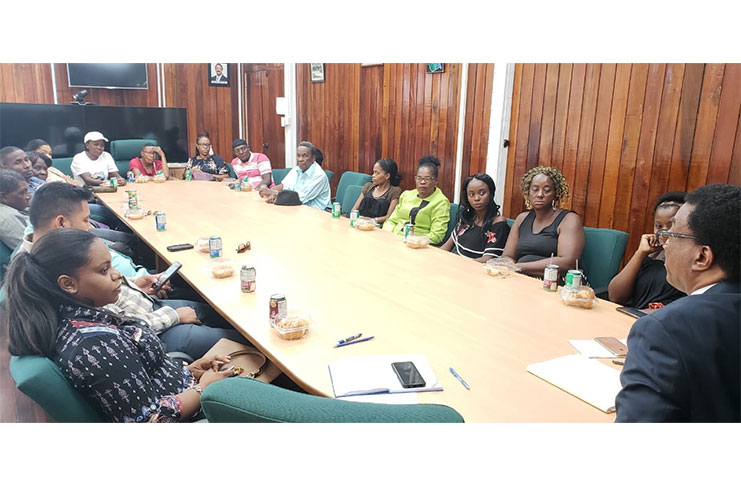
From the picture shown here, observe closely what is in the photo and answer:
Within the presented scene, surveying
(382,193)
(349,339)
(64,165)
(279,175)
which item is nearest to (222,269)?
(349,339)

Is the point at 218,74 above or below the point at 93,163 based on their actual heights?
above

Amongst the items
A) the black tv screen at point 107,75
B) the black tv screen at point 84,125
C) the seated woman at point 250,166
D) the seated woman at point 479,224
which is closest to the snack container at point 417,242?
the seated woman at point 479,224

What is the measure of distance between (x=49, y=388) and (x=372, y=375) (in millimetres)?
769

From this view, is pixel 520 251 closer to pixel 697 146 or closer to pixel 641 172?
pixel 641 172

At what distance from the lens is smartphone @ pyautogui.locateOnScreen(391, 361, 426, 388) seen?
1273 millimetres

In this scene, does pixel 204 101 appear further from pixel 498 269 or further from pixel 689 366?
pixel 689 366

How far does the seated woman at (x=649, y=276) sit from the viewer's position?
2.11 meters

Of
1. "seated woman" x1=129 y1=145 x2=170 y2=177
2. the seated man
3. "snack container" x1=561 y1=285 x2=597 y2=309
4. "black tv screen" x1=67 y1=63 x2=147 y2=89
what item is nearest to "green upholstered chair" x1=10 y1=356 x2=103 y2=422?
"snack container" x1=561 y1=285 x2=597 y2=309

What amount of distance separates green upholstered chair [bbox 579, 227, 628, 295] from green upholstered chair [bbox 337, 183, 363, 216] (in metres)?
2.19

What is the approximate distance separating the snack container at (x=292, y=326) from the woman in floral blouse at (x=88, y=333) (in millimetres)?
276

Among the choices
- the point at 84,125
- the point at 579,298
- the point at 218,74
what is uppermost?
the point at 218,74

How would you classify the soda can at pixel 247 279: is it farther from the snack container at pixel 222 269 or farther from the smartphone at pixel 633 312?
the smartphone at pixel 633 312

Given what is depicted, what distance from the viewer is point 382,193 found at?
409 centimetres

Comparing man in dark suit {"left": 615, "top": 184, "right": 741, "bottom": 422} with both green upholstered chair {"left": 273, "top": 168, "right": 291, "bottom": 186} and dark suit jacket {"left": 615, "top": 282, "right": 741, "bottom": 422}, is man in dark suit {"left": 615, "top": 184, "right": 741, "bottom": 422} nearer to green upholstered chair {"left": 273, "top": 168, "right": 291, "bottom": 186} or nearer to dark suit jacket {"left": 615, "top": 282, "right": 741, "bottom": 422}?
dark suit jacket {"left": 615, "top": 282, "right": 741, "bottom": 422}
